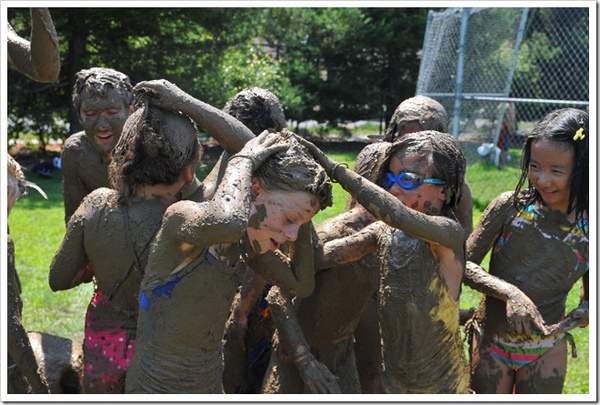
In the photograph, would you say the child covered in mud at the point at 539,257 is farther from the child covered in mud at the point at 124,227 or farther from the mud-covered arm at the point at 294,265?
the child covered in mud at the point at 124,227

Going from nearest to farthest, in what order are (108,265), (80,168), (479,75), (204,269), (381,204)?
(204,269) < (381,204) < (108,265) < (80,168) < (479,75)

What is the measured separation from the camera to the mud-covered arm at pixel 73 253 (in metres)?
3.12

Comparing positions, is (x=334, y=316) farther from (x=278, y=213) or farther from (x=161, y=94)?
(x=161, y=94)

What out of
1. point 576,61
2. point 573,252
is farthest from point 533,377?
point 576,61

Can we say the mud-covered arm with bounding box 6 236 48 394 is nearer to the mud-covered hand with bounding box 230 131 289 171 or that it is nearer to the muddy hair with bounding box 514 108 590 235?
the mud-covered hand with bounding box 230 131 289 171

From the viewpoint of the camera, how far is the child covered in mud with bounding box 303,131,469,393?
10.2ft

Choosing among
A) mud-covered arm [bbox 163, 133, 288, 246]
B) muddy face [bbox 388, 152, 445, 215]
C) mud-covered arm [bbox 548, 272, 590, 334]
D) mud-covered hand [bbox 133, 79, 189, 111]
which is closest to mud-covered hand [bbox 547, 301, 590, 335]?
mud-covered arm [bbox 548, 272, 590, 334]

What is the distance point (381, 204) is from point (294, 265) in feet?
1.63

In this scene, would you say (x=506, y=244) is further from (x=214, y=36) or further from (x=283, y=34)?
(x=283, y=34)

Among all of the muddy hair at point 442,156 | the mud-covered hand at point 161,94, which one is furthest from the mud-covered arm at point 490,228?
the mud-covered hand at point 161,94

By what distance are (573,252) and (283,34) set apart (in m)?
16.8

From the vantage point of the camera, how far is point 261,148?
2.73m

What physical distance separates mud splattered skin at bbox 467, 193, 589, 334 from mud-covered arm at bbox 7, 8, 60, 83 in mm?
2312

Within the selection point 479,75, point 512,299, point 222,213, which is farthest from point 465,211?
point 479,75
